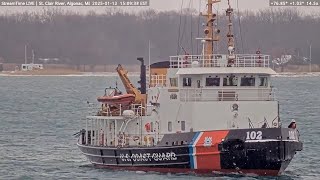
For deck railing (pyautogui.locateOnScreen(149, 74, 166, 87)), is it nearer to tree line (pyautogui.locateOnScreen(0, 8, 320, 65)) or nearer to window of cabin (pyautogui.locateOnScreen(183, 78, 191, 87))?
window of cabin (pyautogui.locateOnScreen(183, 78, 191, 87))

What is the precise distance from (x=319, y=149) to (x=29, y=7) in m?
121

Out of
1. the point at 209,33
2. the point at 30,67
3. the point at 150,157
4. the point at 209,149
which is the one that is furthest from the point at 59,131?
the point at 30,67

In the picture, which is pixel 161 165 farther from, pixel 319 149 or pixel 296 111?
pixel 296 111

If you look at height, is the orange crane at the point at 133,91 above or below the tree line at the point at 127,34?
below

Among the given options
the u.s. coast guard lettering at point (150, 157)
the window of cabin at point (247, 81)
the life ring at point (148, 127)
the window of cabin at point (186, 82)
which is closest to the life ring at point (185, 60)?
the window of cabin at point (186, 82)

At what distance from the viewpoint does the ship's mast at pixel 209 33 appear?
52.1m

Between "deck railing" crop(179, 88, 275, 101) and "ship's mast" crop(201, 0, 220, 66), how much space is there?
3.86ft

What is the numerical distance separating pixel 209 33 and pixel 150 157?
5329 mm

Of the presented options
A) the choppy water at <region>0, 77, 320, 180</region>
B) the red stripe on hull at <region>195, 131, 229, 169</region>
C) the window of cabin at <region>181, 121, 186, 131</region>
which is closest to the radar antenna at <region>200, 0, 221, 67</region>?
the window of cabin at <region>181, 121, 186, 131</region>

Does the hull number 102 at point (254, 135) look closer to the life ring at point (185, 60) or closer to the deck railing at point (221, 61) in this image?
the deck railing at point (221, 61)

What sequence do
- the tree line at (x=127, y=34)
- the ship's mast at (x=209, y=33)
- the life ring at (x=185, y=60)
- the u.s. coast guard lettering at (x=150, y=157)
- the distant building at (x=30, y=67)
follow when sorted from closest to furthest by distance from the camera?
the u.s. coast guard lettering at (x=150, y=157)
the ship's mast at (x=209, y=33)
the life ring at (x=185, y=60)
the tree line at (x=127, y=34)
the distant building at (x=30, y=67)

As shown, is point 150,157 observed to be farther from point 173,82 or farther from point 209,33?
point 209,33

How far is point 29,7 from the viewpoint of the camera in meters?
180

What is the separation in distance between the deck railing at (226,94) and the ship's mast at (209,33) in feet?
3.86
